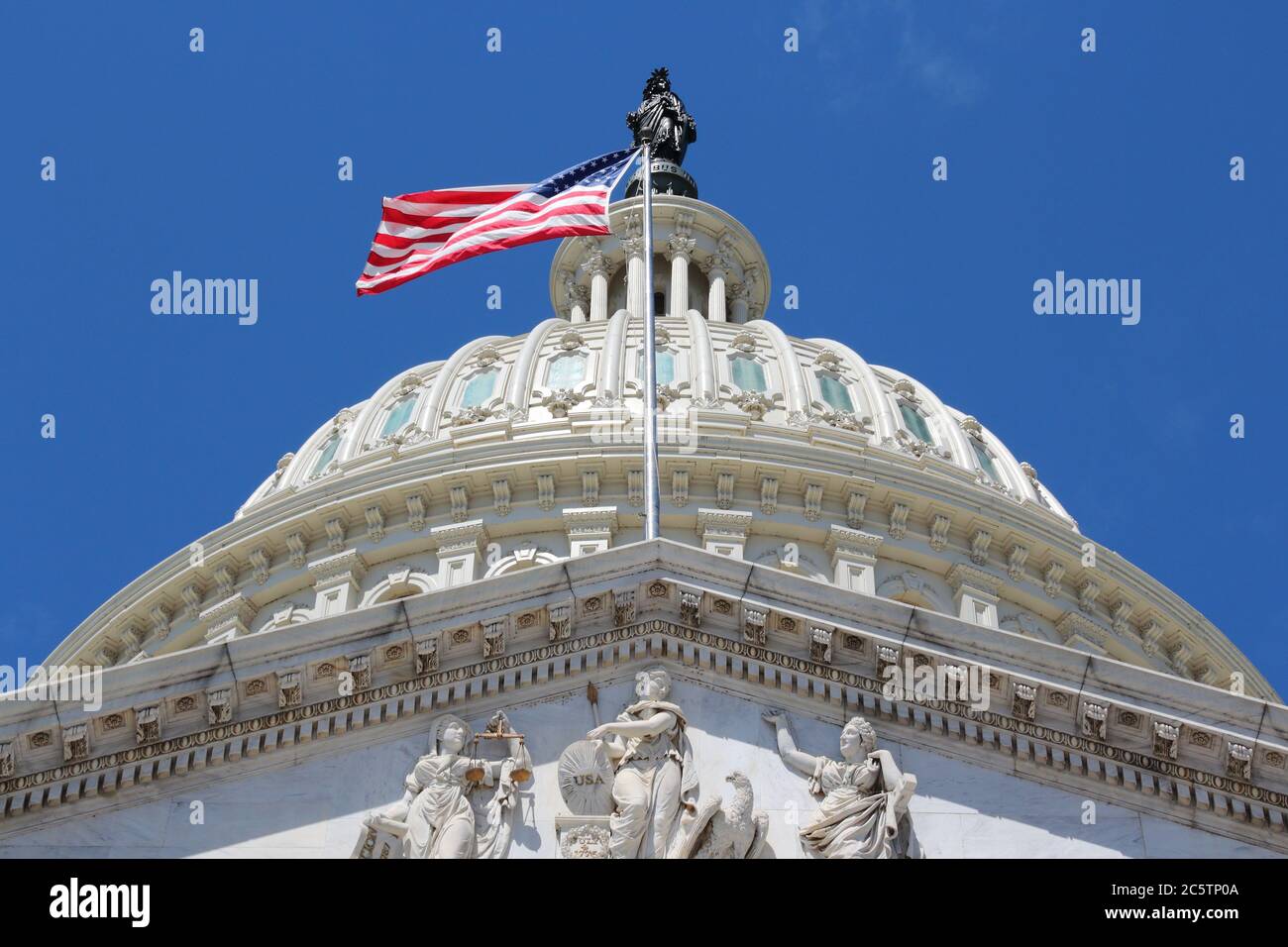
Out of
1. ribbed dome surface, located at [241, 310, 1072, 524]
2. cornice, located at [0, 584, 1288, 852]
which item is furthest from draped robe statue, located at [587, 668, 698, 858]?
ribbed dome surface, located at [241, 310, 1072, 524]

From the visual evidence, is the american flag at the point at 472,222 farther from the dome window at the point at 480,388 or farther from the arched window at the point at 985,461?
the arched window at the point at 985,461

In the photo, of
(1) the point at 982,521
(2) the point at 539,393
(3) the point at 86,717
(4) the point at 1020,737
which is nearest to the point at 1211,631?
(1) the point at 982,521

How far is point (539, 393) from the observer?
185 ft

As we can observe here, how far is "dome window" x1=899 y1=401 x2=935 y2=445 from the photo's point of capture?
58.2 m

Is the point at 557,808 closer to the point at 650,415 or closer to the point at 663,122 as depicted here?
the point at 650,415

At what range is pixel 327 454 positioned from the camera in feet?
197

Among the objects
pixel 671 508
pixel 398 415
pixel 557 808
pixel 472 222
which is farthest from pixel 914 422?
pixel 557 808

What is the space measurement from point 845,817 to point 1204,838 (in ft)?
12.7

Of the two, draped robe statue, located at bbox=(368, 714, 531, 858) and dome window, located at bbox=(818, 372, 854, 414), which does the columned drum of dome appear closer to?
draped robe statue, located at bbox=(368, 714, 531, 858)

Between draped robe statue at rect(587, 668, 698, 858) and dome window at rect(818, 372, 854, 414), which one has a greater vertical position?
dome window at rect(818, 372, 854, 414)

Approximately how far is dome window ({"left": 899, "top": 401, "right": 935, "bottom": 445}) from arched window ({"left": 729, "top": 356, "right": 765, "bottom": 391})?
3.71 meters

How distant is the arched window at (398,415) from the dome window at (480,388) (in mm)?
1559

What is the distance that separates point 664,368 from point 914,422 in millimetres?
6622

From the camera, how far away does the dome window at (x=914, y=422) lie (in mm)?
58250
